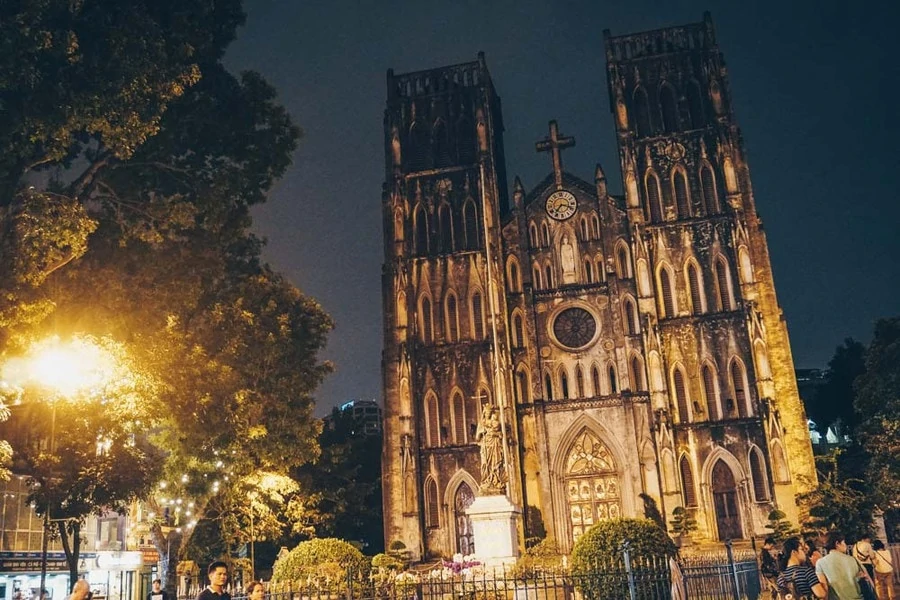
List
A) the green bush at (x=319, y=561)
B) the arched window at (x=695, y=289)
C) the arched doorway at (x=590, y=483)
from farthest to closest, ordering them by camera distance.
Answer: the arched window at (x=695, y=289)
the arched doorway at (x=590, y=483)
the green bush at (x=319, y=561)

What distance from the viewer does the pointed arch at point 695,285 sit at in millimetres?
37469

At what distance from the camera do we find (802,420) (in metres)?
35.0

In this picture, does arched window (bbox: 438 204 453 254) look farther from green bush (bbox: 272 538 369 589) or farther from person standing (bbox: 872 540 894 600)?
person standing (bbox: 872 540 894 600)

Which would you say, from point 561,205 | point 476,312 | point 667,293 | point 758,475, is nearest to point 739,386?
point 758,475

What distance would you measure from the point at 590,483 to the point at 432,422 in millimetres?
7334

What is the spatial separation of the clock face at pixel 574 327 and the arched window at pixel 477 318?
10.7ft

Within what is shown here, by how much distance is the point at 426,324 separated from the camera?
130 ft

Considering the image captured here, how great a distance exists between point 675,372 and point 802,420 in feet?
17.4

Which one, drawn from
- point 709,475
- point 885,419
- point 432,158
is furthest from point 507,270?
point 885,419

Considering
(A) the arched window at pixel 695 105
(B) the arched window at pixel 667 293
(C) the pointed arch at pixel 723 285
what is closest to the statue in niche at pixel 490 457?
(B) the arched window at pixel 667 293

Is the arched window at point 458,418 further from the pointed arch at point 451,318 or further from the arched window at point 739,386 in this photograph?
the arched window at point 739,386

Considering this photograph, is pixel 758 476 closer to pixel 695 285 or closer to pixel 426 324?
pixel 695 285

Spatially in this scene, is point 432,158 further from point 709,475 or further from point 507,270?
point 709,475

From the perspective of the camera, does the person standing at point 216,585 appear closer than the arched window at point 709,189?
Yes
